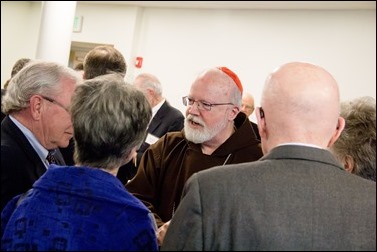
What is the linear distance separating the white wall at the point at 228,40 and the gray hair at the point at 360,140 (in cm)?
391

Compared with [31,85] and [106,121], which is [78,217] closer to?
[106,121]

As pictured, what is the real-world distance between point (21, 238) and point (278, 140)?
0.82 m

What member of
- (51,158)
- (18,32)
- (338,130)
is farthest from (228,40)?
(338,130)

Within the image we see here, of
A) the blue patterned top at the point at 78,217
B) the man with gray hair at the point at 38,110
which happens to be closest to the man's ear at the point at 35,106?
the man with gray hair at the point at 38,110

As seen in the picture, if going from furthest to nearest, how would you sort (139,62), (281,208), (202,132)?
1. (139,62)
2. (202,132)
3. (281,208)

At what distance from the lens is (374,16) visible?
5371 millimetres

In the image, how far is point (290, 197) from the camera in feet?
3.94

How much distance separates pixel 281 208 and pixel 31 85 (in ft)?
3.66

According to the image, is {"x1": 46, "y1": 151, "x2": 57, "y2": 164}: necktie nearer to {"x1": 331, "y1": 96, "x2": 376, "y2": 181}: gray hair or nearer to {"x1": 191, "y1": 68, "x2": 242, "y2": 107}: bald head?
{"x1": 191, "y1": 68, "x2": 242, "y2": 107}: bald head

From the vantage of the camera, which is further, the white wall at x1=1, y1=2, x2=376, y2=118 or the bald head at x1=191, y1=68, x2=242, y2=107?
the white wall at x1=1, y1=2, x2=376, y2=118

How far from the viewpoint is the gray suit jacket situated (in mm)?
1183

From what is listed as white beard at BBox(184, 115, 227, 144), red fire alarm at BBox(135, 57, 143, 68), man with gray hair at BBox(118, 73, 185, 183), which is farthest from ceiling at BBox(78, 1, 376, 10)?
white beard at BBox(184, 115, 227, 144)

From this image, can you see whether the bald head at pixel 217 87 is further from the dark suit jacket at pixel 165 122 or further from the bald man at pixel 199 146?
the dark suit jacket at pixel 165 122

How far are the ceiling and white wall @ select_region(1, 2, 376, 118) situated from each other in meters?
0.08
